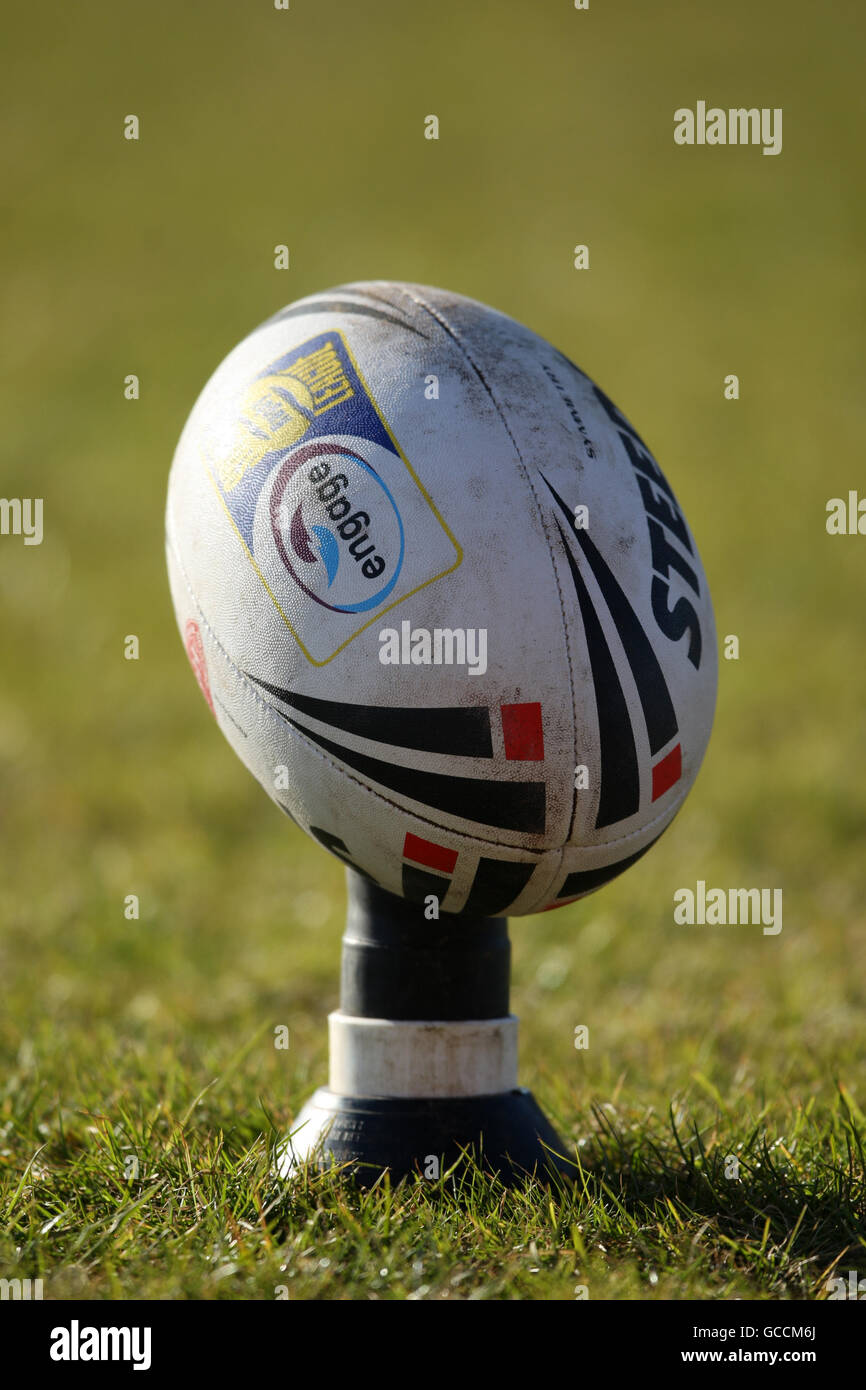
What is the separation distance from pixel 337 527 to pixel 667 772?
2.93 ft

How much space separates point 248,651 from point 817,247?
582 inches

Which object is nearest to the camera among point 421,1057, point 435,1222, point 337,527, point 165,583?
point 435,1222

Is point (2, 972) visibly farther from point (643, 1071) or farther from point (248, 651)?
point (248, 651)

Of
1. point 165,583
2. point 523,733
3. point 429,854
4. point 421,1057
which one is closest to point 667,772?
point 523,733

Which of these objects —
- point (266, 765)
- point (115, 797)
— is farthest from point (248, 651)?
point (115, 797)

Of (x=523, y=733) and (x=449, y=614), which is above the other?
(x=449, y=614)

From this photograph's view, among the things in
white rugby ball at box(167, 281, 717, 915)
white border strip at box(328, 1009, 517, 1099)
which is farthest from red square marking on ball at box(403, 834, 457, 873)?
white border strip at box(328, 1009, 517, 1099)

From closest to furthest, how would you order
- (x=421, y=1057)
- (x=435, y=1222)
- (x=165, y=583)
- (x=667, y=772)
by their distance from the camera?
(x=435, y=1222) → (x=667, y=772) → (x=421, y=1057) → (x=165, y=583)

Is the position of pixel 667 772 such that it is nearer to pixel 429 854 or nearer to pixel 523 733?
pixel 523 733

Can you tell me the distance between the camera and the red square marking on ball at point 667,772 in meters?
3.31

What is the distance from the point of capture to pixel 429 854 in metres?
3.25

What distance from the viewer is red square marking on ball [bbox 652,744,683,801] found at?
331 cm

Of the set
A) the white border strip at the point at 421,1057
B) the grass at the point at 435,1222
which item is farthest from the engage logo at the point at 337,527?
the grass at the point at 435,1222

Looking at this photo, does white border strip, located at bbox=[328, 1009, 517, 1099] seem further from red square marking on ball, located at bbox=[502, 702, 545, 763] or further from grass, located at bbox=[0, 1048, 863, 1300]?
red square marking on ball, located at bbox=[502, 702, 545, 763]
